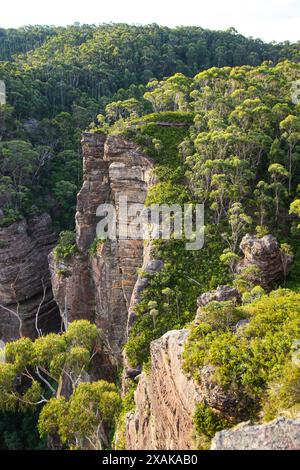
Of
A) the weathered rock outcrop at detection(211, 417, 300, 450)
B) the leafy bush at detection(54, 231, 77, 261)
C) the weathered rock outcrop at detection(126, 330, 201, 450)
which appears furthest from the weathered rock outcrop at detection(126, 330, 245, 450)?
the leafy bush at detection(54, 231, 77, 261)

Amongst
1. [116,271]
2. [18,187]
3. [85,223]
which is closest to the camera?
[116,271]

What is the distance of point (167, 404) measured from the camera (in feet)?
39.3

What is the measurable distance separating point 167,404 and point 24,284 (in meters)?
26.4

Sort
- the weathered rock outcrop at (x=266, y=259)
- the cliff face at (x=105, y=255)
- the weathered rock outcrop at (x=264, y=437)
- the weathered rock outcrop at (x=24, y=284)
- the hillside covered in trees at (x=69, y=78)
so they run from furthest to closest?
the hillside covered in trees at (x=69, y=78) < the weathered rock outcrop at (x=24, y=284) < the cliff face at (x=105, y=255) < the weathered rock outcrop at (x=266, y=259) < the weathered rock outcrop at (x=264, y=437)

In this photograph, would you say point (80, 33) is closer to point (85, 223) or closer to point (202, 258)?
point (85, 223)

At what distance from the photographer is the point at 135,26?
84.6 meters

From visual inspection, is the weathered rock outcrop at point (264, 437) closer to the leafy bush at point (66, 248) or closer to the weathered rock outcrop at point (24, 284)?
the leafy bush at point (66, 248)

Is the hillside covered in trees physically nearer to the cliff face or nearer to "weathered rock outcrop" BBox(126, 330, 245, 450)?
the cliff face

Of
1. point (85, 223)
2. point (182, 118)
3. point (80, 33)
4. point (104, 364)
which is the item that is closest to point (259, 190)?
point (182, 118)

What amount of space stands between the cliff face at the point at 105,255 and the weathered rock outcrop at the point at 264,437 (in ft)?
64.5

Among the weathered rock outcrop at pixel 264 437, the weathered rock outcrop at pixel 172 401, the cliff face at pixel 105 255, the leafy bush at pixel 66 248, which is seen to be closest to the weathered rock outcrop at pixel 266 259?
the cliff face at pixel 105 255

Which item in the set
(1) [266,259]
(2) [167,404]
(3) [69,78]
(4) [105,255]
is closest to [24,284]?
(4) [105,255]

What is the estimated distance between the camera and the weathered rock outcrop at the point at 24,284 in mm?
34531

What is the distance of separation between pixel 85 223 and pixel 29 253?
28.8 ft
